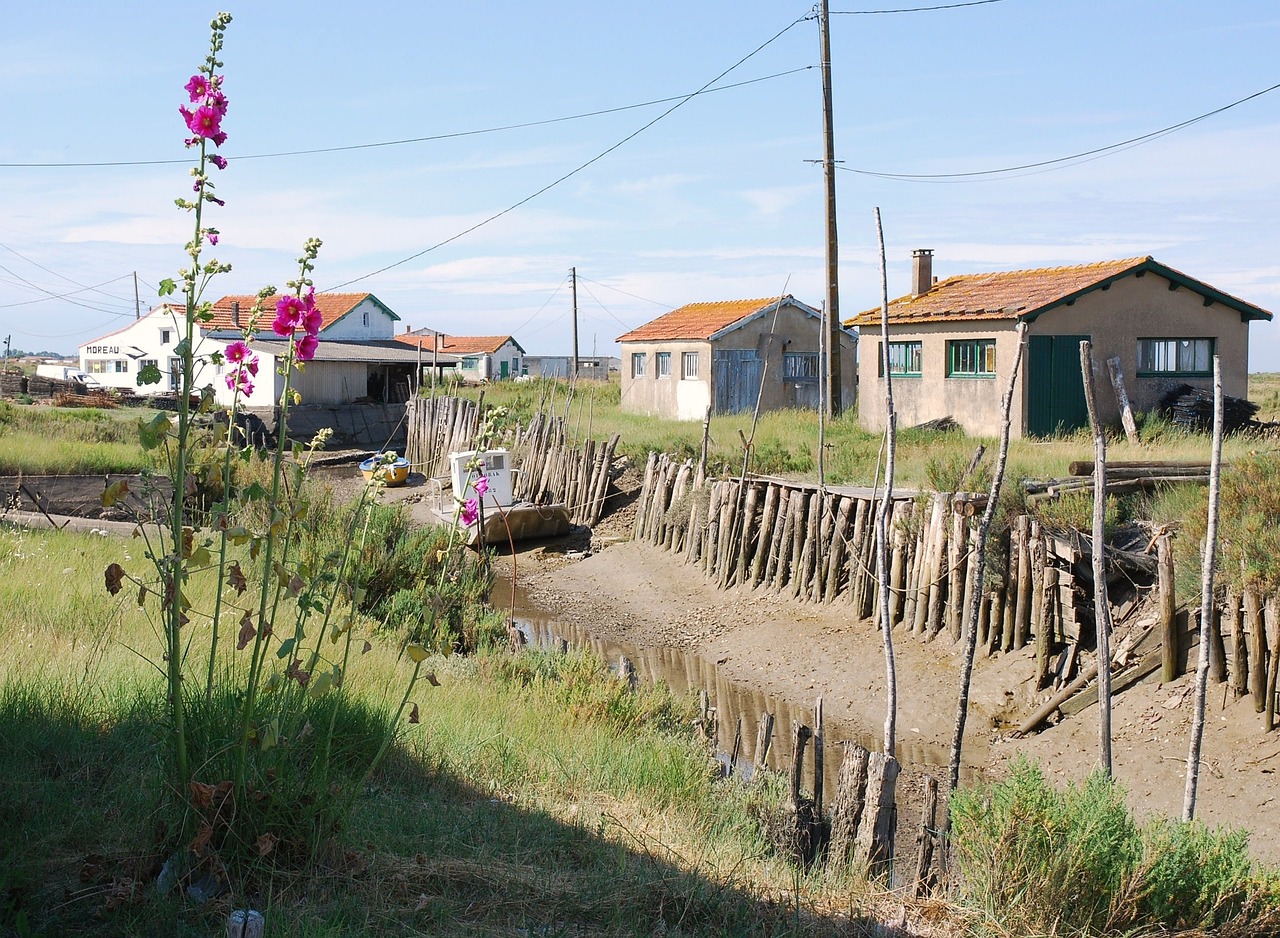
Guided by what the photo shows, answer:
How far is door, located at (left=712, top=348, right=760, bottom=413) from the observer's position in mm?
28922

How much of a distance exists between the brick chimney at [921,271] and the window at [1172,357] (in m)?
5.45

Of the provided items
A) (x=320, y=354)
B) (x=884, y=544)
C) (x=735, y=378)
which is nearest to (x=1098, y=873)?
(x=884, y=544)

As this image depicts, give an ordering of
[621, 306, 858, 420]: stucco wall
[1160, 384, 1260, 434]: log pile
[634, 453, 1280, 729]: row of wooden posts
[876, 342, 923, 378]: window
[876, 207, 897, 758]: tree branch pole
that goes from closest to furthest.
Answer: [876, 207, 897, 758]: tree branch pole, [634, 453, 1280, 729]: row of wooden posts, [1160, 384, 1260, 434]: log pile, [876, 342, 923, 378]: window, [621, 306, 858, 420]: stucco wall

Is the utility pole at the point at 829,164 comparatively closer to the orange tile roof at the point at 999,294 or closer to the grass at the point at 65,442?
the orange tile roof at the point at 999,294

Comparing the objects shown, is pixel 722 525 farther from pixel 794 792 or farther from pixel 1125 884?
pixel 1125 884

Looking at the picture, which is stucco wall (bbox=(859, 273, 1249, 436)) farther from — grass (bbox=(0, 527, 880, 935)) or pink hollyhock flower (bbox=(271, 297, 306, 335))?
pink hollyhock flower (bbox=(271, 297, 306, 335))

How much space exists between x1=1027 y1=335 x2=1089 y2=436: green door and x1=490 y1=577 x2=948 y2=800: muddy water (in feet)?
32.1

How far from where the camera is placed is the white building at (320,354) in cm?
3641

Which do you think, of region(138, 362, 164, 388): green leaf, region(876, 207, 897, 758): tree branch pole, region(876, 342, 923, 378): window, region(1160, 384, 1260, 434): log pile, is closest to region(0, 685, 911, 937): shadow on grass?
region(138, 362, 164, 388): green leaf

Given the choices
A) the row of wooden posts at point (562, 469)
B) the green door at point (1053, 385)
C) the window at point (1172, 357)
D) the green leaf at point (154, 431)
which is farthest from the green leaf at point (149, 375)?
the window at point (1172, 357)

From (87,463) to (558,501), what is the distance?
8.38 meters

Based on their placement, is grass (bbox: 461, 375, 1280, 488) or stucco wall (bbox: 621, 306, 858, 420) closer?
grass (bbox: 461, 375, 1280, 488)

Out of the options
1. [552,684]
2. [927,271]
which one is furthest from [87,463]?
[927,271]

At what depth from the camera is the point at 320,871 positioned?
3.92 meters
